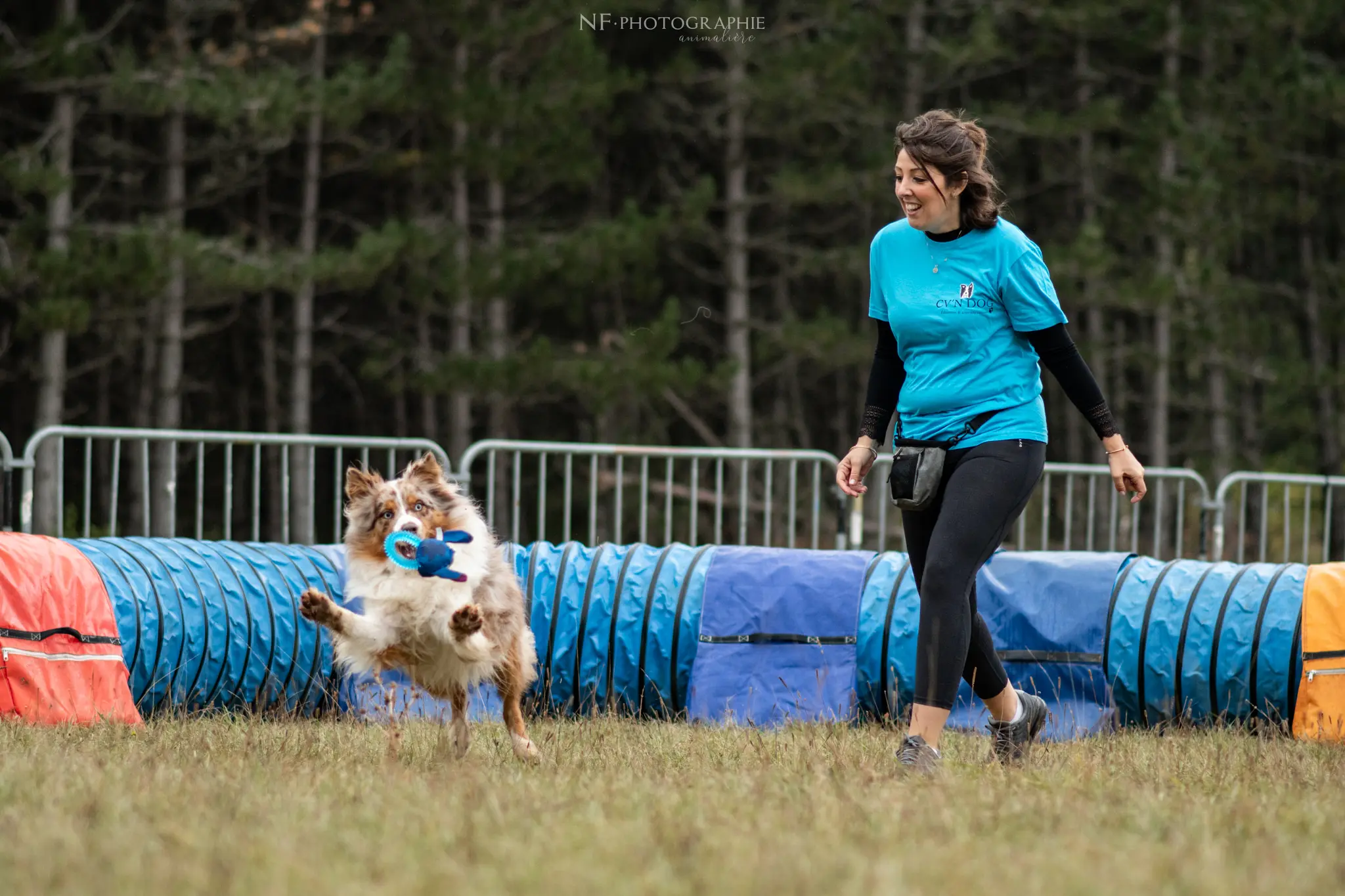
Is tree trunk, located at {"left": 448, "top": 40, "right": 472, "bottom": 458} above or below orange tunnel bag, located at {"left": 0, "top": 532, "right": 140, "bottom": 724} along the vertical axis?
above

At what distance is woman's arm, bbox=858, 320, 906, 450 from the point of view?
4.52 meters

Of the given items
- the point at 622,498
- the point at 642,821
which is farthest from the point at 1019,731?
the point at 622,498

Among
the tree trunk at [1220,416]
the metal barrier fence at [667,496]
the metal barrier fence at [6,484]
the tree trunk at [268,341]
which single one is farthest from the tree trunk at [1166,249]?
the metal barrier fence at [6,484]

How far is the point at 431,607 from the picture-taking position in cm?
473

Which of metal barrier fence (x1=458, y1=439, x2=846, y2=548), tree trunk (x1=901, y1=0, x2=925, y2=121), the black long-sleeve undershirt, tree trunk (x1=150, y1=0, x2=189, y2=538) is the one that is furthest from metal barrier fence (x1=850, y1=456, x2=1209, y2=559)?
tree trunk (x1=150, y1=0, x2=189, y2=538)

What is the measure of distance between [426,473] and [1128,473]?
230cm

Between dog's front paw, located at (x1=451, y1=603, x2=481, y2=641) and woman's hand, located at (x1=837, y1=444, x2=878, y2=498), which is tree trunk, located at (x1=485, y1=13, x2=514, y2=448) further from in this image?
woman's hand, located at (x1=837, y1=444, x2=878, y2=498)

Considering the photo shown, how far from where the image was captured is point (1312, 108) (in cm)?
1883

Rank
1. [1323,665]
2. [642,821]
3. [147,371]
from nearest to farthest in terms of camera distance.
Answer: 1. [642,821]
2. [1323,665]
3. [147,371]

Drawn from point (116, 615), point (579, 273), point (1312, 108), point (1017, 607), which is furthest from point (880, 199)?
point (116, 615)

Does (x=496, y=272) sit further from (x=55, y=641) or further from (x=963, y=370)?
(x=963, y=370)

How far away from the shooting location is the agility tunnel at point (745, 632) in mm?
6020

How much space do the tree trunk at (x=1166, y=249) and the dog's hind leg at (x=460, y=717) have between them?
51.2 ft

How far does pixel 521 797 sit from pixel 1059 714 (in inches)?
132
